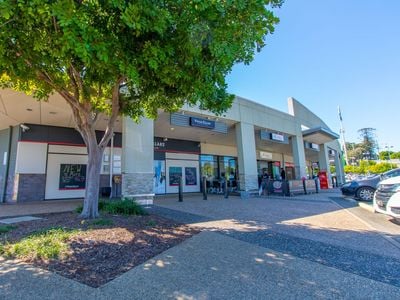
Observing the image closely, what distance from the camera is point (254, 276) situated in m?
3.22

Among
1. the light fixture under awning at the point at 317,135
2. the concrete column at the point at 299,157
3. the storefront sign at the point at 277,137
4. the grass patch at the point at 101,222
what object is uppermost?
the light fixture under awning at the point at 317,135

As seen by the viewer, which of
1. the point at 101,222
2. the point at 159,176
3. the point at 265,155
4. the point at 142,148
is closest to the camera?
the point at 101,222

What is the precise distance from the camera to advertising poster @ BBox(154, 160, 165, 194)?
1721 cm

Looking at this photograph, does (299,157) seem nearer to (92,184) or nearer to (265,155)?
(265,155)

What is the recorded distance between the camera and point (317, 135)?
811 inches

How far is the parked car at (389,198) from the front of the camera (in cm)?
654

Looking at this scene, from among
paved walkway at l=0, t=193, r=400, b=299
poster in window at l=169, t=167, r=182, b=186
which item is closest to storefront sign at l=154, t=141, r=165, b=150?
poster in window at l=169, t=167, r=182, b=186

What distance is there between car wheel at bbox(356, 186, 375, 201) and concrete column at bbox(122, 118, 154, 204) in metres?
10.7

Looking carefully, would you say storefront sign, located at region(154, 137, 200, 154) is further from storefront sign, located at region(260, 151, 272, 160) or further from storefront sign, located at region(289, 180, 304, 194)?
storefront sign, located at region(260, 151, 272, 160)

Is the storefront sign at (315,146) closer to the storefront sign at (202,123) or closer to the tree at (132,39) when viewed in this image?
the storefront sign at (202,123)

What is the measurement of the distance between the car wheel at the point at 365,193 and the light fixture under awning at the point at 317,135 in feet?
27.0

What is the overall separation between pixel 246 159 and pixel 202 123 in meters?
3.98

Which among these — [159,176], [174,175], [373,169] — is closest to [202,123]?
[159,176]

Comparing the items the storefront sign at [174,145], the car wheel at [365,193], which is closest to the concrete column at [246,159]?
the storefront sign at [174,145]
